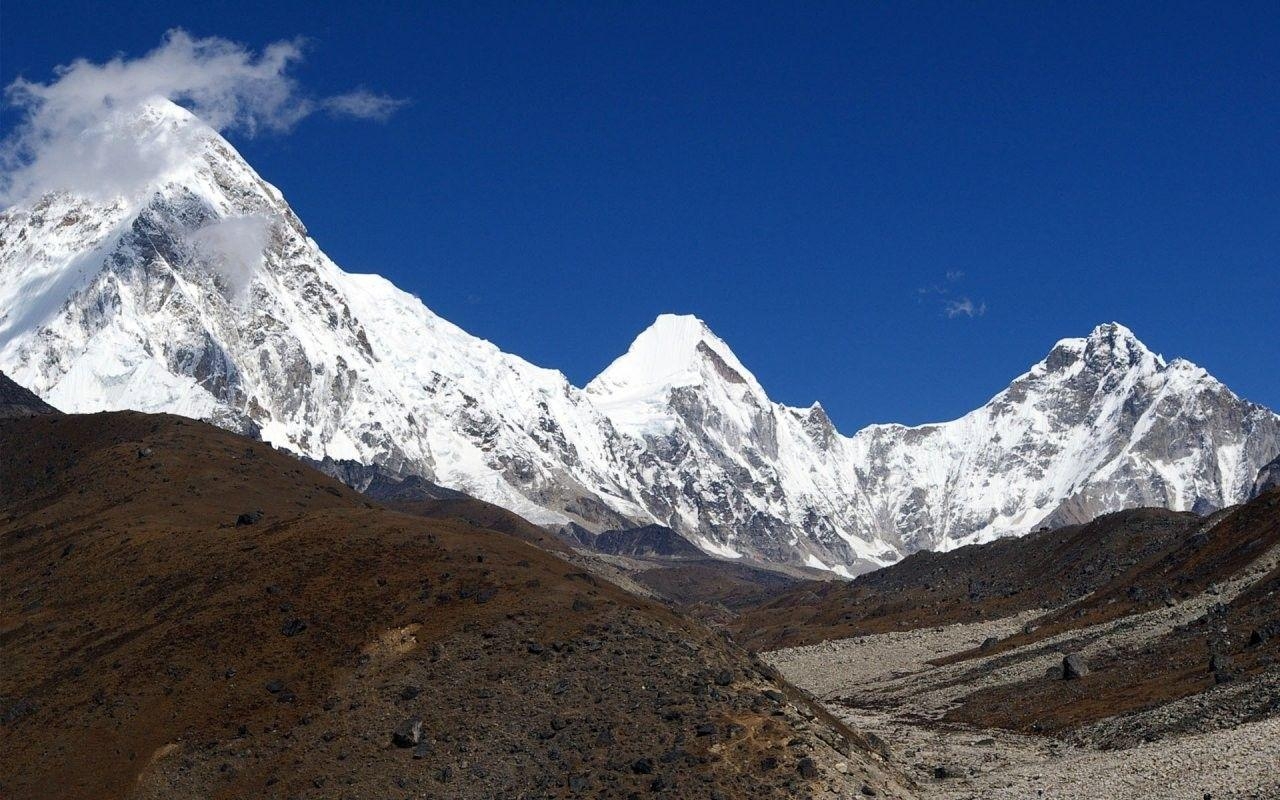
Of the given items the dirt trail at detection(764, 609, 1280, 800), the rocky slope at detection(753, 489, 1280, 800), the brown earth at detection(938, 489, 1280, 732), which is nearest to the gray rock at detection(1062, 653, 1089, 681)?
the rocky slope at detection(753, 489, 1280, 800)

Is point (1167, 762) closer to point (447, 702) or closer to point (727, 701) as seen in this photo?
point (727, 701)

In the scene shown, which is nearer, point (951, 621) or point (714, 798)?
point (714, 798)

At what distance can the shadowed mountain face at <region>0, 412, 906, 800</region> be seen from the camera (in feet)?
245

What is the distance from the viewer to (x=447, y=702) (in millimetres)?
80125

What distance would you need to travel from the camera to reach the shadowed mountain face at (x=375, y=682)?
74.7 metres

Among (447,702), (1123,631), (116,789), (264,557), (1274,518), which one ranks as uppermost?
(1274,518)

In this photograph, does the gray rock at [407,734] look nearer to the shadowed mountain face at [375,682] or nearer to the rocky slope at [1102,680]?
the shadowed mountain face at [375,682]

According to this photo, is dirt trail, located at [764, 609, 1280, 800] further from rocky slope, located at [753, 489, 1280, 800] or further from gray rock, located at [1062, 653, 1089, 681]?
gray rock, located at [1062, 653, 1089, 681]

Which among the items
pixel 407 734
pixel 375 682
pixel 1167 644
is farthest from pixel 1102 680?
pixel 407 734

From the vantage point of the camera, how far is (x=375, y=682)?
271 ft

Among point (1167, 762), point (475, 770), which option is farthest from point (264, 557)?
point (1167, 762)

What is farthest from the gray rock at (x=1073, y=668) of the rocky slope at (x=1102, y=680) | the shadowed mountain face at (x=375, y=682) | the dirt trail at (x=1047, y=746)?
the shadowed mountain face at (x=375, y=682)

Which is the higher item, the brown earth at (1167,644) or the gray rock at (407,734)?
the brown earth at (1167,644)

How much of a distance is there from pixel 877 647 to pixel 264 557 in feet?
340
